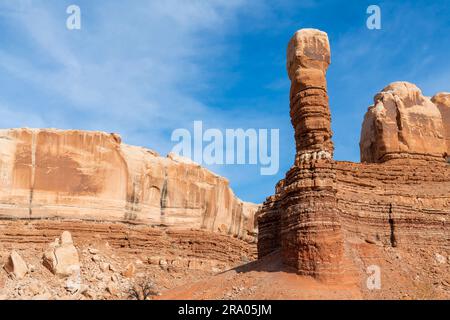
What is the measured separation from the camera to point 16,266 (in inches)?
1284

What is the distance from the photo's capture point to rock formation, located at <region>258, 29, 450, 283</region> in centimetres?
2561

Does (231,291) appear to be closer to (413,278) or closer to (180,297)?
(180,297)

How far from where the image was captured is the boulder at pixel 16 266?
32438mm

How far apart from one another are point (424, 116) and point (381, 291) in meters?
14.2

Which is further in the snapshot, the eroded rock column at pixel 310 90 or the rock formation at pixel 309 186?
the eroded rock column at pixel 310 90

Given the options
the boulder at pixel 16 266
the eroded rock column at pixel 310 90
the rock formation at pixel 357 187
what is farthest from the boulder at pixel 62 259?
the eroded rock column at pixel 310 90

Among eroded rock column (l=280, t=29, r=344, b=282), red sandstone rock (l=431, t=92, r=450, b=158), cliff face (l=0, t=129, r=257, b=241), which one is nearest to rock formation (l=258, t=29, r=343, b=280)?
eroded rock column (l=280, t=29, r=344, b=282)

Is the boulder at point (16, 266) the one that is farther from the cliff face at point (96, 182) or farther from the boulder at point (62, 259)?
the cliff face at point (96, 182)

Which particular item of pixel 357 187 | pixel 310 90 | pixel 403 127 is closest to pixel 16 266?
pixel 310 90

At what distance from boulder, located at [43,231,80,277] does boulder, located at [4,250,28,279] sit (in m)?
1.39

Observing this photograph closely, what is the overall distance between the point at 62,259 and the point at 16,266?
2689 millimetres

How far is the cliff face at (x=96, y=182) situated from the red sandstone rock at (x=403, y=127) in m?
15.8

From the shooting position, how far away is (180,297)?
27.5m
